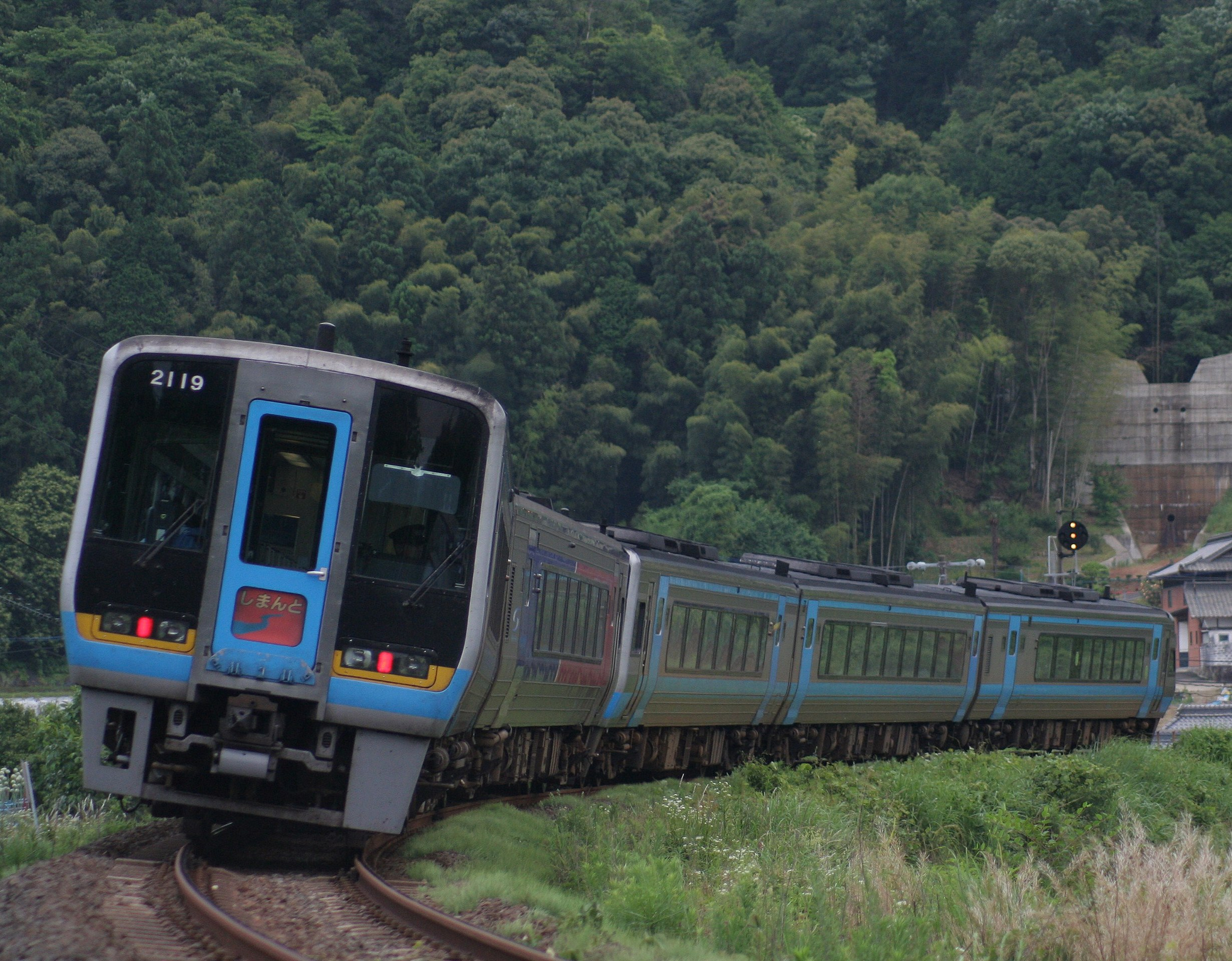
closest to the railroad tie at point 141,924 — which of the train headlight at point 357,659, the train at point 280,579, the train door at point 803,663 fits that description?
the train at point 280,579

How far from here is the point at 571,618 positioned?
1201 cm

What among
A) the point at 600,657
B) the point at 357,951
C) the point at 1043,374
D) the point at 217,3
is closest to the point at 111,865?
the point at 357,951

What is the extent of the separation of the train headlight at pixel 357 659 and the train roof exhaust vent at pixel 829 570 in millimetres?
11195

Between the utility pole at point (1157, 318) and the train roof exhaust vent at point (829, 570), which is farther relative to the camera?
the utility pole at point (1157, 318)

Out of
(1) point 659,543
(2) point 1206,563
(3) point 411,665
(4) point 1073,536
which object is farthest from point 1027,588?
(2) point 1206,563

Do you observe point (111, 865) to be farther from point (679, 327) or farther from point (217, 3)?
point (217, 3)

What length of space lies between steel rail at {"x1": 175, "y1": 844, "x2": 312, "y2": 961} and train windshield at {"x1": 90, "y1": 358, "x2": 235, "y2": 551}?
1906 mm

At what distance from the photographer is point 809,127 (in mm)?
91250

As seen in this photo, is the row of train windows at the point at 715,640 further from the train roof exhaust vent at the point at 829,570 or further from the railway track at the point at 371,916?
the railway track at the point at 371,916

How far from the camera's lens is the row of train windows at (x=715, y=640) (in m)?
15.1

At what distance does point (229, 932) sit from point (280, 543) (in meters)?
2.35

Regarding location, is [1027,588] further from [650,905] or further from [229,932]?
[229,932]

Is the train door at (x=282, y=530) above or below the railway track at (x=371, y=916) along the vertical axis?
above

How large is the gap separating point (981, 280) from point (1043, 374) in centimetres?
561
